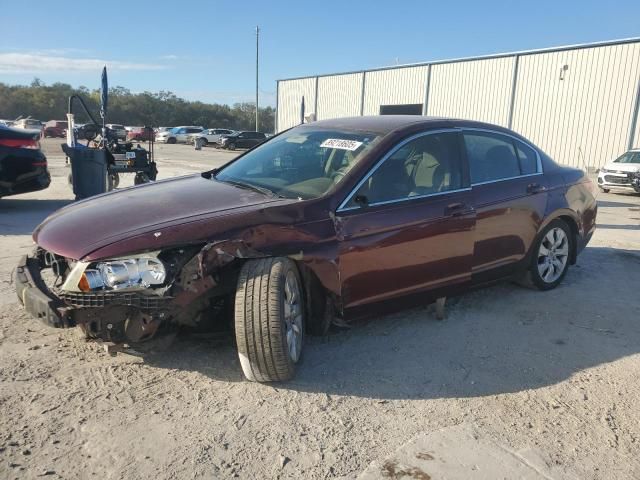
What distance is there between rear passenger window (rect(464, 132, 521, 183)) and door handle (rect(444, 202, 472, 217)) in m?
0.30

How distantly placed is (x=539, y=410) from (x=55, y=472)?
2519 millimetres

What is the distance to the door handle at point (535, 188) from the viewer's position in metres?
4.81

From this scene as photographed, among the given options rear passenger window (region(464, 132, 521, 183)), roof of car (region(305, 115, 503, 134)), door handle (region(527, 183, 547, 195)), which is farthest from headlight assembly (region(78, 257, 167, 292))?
door handle (region(527, 183, 547, 195))

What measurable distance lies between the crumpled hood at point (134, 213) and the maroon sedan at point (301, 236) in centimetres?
1

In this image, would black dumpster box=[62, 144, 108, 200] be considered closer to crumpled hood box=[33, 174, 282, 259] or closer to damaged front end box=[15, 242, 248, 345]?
crumpled hood box=[33, 174, 282, 259]

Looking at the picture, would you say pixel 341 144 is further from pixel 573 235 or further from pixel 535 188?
pixel 573 235

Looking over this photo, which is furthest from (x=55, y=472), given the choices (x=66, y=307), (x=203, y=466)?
(x=66, y=307)

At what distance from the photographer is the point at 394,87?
3297cm

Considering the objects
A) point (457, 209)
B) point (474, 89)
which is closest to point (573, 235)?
point (457, 209)

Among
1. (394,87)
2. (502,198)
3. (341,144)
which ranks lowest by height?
(502,198)

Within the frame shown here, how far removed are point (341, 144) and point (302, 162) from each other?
1.07ft

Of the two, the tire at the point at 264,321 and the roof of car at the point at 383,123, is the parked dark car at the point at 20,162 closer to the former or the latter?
the roof of car at the point at 383,123

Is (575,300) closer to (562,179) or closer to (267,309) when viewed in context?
(562,179)

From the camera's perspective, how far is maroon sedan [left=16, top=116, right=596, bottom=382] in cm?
298
